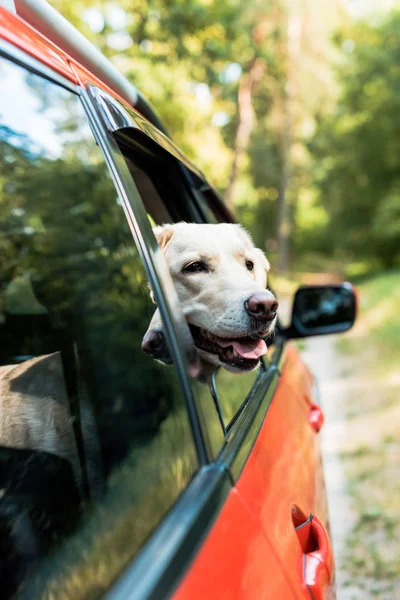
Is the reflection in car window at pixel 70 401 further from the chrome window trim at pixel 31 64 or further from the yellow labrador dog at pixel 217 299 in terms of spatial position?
the chrome window trim at pixel 31 64

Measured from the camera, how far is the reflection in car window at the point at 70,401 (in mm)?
1361

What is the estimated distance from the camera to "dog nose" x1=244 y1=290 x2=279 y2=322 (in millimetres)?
1482

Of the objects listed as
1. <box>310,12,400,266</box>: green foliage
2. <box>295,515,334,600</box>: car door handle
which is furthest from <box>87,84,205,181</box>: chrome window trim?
<box>310,12,400,266</box>: green foliage

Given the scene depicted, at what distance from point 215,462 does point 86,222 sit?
3234 mm

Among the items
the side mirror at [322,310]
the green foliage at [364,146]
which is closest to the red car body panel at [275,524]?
the side mirror at [322,310]

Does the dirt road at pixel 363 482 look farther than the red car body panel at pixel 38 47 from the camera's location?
Yes

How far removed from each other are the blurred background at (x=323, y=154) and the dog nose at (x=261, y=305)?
912 millimetres

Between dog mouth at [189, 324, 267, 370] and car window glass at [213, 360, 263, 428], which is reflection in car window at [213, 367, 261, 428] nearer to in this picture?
car window glass at [213, 360, 263, 428]

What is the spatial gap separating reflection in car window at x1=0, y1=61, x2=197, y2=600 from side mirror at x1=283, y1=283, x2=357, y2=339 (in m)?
0.91

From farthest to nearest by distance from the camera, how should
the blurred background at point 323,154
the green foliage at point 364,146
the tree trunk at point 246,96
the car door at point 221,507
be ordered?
the green foliage at point 364,146, the tree trunk at point 246,96, the blurred background at point 323,154, the car door at point 221,507

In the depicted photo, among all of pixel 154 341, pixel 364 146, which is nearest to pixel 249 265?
pixel 154 341

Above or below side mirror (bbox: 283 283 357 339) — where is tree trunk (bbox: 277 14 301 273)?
above

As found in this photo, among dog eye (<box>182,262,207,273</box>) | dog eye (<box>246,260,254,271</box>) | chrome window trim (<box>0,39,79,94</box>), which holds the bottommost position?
dog eye (<box>246,260,254,271</box>)

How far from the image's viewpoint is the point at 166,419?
6.21 ft
